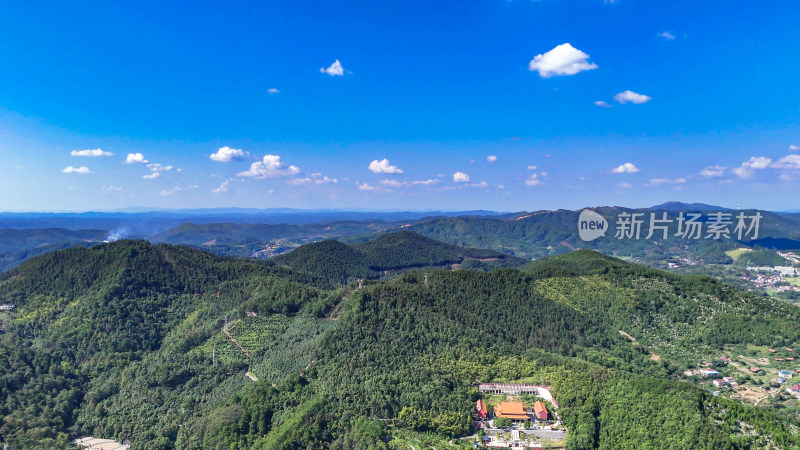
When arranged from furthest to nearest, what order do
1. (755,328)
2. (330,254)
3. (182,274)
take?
1. (330,254)
2. (182,274)
3. (755,328)

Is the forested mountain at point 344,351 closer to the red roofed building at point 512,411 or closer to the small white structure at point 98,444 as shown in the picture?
the small white structure at point 98,444

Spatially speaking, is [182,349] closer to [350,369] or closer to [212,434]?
[212,434]

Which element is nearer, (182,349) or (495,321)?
(182,349)

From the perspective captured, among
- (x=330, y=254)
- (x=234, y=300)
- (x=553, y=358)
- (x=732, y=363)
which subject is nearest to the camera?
Result: (x=553, y=358)

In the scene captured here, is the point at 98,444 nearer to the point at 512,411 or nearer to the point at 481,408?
the point at 481,408

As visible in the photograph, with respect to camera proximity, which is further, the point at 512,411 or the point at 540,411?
the point at 540,411

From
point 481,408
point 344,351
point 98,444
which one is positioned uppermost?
point 344,351

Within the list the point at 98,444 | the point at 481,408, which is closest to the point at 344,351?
A: the point at 481,408

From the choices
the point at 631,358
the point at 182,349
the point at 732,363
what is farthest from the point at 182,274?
the point at 732,363
